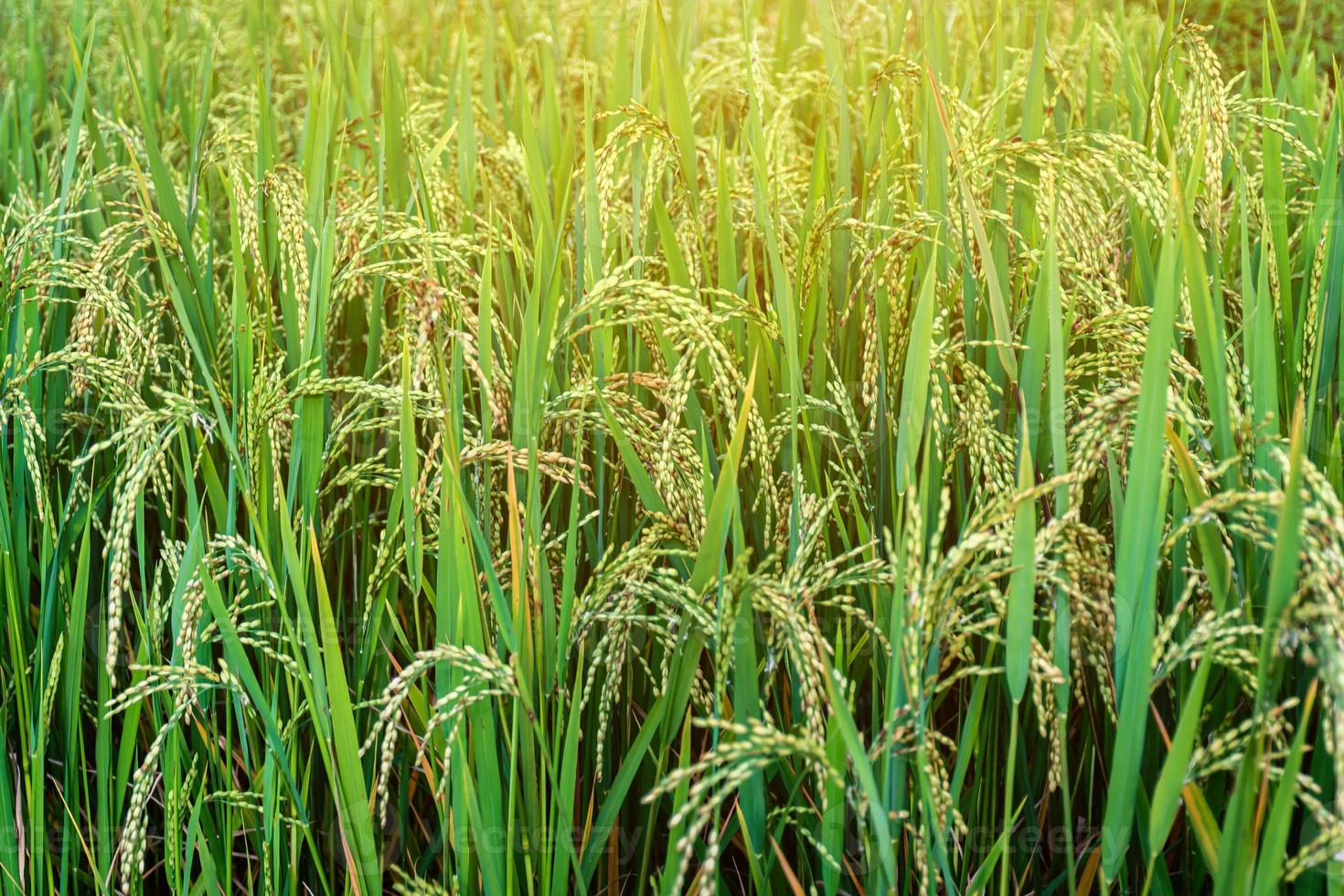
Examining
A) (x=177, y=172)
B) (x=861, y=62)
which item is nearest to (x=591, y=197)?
(x=861, y=62)

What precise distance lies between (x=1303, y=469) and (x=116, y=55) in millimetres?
2643

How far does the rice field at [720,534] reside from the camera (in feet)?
2.67

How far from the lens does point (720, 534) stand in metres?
0.87

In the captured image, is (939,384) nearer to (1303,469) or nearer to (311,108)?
(1303,469)

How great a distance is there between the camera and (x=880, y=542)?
1.04m

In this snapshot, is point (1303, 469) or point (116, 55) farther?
point (116, 55)

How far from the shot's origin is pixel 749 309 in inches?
38.3

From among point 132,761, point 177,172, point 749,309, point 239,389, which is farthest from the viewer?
point 177,172

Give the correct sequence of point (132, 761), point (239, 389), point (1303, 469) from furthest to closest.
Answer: point (132, 761), point (239, 389), point (1303, 469)

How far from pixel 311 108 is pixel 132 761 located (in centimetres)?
82

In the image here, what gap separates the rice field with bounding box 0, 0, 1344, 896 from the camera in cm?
81

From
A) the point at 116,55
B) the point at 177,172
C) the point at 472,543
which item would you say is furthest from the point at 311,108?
the point at 116,55

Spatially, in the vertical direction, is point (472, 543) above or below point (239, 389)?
below

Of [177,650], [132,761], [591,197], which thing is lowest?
[132,761]
